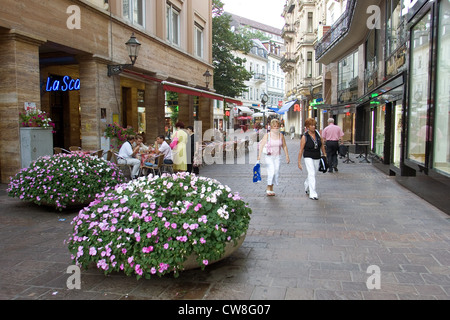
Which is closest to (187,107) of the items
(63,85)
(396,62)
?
(63,85)

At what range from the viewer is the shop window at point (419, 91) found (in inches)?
299

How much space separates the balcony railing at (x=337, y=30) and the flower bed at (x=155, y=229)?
1423cm

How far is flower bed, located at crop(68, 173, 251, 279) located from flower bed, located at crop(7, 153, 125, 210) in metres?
2.78

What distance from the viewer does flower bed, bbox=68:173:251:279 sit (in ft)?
11.3

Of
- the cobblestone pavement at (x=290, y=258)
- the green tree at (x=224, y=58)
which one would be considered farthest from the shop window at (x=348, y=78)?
the cobblestone pavement at (x=290, y=258)

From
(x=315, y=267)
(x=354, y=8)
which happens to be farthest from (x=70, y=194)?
(x=354, y=8)

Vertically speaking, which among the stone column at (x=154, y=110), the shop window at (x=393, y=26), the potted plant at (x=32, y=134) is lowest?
the potted plant at (x=32, y=134)

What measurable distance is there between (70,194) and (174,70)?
12221 millimetres

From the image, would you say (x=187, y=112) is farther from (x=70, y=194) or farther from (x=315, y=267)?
(x=315, y=267)

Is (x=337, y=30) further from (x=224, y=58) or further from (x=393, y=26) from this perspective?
(x=224, y=58)

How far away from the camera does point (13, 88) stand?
28.3ft

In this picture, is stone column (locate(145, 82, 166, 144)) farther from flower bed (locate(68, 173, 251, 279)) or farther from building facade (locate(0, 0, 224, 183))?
flower bed (locate(68, 173, 251, 279))

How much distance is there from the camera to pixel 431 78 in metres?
7.13

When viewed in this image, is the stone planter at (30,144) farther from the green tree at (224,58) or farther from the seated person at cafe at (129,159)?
the green tree at (224,58)
